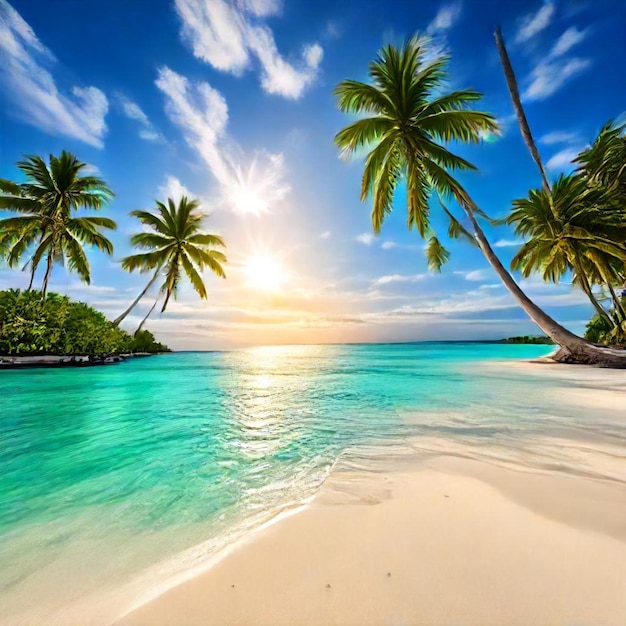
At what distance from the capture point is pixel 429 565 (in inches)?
46.3

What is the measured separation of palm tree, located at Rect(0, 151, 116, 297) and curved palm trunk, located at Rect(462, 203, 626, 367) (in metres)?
18.6

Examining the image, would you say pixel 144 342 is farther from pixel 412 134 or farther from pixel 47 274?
pixel 412 134

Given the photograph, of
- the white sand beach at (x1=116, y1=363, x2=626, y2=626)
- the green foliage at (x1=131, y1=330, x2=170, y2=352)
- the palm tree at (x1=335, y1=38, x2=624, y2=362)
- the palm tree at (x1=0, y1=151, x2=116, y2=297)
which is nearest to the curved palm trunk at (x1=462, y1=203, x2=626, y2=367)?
the palm tree at (x1=335, y1=38, x2=624, y2=362)

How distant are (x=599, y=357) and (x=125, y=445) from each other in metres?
15.3

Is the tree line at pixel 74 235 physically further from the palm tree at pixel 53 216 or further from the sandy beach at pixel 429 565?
the sandy beach at pixel 429 565

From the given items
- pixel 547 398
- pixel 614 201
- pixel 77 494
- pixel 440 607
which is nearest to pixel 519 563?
pixel 440 607

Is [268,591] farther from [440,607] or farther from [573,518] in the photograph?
[573,518]

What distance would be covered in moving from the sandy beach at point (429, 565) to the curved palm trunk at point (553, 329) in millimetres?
9936

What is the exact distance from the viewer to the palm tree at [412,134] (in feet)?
31.7

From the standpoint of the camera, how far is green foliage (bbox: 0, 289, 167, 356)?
1437 cm

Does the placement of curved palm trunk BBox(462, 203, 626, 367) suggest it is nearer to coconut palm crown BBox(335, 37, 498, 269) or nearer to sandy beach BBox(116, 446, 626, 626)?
coconut palm crown BBox(335, 37, 498, 269)

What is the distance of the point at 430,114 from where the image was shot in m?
10.4

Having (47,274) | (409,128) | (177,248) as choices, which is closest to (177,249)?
(177,248)

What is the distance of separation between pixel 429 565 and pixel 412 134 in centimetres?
1160
